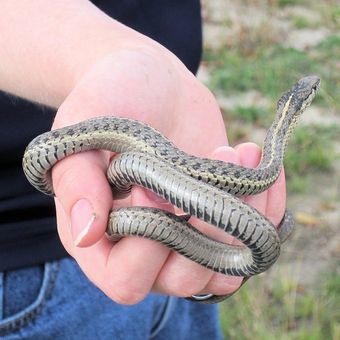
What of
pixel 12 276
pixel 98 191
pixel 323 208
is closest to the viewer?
pixel 98 191

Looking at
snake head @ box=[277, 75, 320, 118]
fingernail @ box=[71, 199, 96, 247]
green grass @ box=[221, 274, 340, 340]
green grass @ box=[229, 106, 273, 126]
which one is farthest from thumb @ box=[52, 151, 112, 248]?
green grass @ box=[229, 106, 273, 126]

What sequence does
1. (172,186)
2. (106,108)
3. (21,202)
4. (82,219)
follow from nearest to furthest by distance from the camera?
(82,219) < (172,186) < (106,108) < (21,202)

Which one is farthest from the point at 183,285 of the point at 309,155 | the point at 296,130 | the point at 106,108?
the point at 296,130

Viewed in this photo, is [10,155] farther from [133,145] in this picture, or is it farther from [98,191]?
[98,191]

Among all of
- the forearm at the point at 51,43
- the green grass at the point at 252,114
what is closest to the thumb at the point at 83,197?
the forearm at the point at 51,43

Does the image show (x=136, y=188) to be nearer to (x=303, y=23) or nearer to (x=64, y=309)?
(x=64, y=309)

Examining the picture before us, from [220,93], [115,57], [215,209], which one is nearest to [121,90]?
[115,57]
